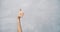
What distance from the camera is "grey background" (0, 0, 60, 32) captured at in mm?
1094

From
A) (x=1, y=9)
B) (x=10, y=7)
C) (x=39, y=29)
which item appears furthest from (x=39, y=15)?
(x=1, y=9)

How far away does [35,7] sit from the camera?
1.12 metres

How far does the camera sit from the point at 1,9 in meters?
1.13

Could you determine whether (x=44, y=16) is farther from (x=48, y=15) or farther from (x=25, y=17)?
(x=25, y=17)

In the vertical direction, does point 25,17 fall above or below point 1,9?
below

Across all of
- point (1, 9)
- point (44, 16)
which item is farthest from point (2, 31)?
point (44, 16)

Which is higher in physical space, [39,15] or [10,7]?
[10,7]

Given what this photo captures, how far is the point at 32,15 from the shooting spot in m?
1.11

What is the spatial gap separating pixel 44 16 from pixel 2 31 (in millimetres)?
520

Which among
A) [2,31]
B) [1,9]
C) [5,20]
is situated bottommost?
[2,31]

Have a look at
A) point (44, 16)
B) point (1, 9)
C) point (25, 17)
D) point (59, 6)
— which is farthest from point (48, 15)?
point (1, 9)

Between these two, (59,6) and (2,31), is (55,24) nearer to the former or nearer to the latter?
(59,6)

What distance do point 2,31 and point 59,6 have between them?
0.73 m

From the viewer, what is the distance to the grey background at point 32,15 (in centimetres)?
109
